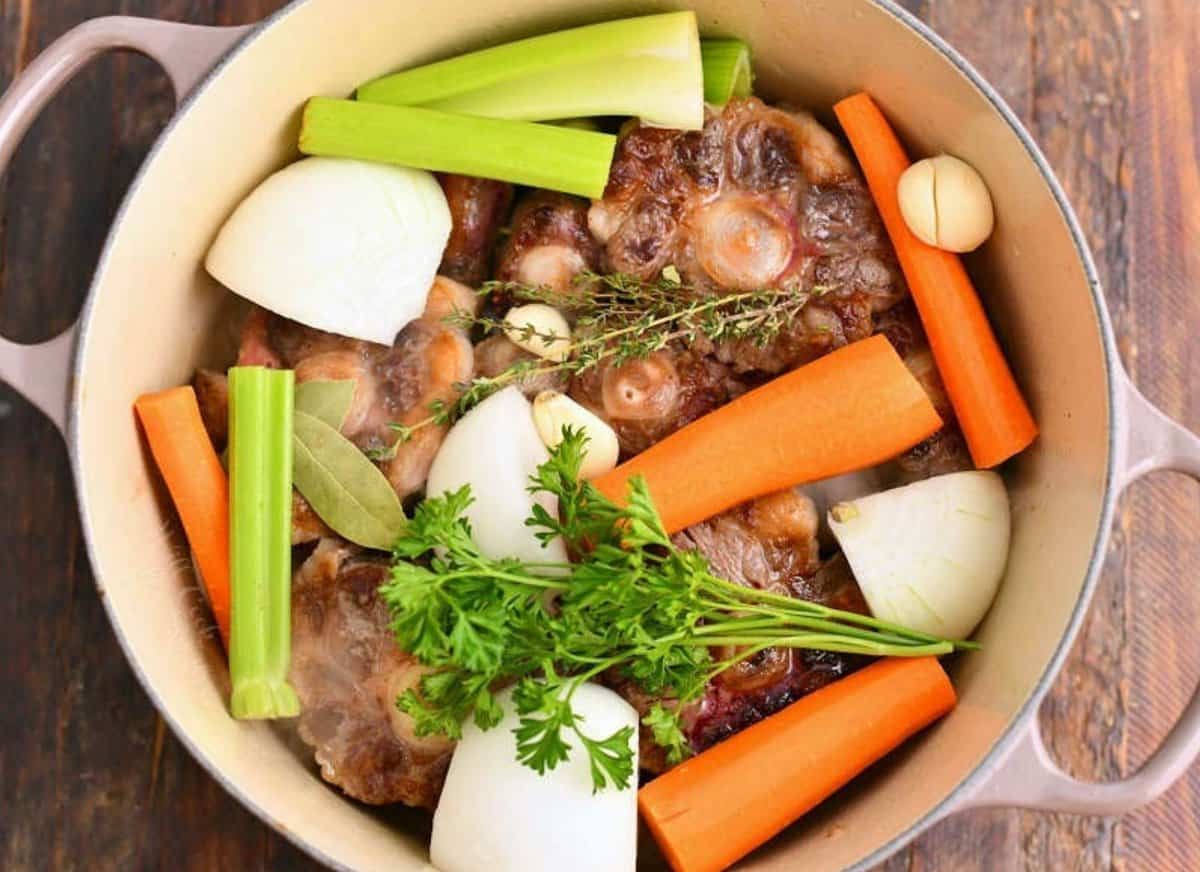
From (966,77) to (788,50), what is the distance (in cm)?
31

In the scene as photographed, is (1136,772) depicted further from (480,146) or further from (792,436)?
(480,146)

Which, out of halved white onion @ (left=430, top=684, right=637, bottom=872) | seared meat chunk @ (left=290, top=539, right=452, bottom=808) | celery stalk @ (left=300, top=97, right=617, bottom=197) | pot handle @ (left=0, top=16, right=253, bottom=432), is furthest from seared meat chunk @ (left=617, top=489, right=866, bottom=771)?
pot handle @ (left=0, top=16, right=253, bottom=432)

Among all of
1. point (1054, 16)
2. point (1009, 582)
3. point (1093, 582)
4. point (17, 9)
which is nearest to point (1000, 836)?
point (1009, 582)

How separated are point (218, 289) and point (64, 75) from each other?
398mm

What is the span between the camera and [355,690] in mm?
1788

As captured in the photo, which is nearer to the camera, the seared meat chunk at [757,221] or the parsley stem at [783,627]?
the parsley stem at [783,627]

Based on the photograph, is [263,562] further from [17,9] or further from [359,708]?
[17,9]

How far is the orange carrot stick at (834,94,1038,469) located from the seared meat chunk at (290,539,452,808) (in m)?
0.87

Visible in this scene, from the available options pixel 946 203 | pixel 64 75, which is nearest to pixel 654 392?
pixel 946 203

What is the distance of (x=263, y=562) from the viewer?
175cm

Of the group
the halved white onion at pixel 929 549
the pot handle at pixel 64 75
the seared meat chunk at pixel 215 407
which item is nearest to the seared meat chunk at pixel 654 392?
the halved white onion at pixel 929 549

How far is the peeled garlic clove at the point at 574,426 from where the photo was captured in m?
1.76

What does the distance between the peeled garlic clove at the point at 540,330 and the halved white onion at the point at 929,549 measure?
456 millimetres

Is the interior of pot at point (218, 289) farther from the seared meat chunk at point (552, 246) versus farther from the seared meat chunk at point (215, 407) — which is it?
the seared meat chunk at point (552, 246)
